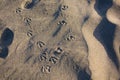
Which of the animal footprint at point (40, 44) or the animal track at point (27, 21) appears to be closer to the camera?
the animal footprint at point (40, 44)

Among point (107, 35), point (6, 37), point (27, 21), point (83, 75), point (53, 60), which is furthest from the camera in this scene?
point (27, 21)

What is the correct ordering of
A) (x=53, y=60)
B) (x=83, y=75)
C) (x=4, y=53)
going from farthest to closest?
(x=4, y=53) < (x=53, y=60) < (x=83, y=75)

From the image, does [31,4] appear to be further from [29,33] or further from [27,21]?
[29,33]

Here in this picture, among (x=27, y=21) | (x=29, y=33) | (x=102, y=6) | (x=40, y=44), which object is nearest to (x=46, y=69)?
(x=40, y=44)

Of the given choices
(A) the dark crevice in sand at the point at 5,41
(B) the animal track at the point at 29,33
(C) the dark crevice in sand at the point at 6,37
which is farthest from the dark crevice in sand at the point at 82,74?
(C) the dark crevice in sand at the point at 6,37

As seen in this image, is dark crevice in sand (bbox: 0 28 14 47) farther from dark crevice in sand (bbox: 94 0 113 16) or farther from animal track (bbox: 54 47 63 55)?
dark crevice in sand (bbox: 94 0 113 16)

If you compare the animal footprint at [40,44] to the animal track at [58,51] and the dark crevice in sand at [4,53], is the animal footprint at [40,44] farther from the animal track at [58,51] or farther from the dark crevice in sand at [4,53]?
the dark crevice in sand at [4,53]

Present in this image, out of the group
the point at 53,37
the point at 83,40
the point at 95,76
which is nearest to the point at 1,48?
the point at 53,37
